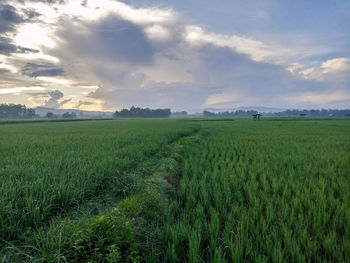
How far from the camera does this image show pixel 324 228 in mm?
2613

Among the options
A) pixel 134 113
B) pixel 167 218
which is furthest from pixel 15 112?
pixel 167 218

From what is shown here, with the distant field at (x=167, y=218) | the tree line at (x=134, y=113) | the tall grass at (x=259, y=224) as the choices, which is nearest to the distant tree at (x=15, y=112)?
the tree line at (x=134, y=113)

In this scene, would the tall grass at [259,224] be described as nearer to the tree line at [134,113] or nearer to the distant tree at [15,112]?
the tree line at [134,113]

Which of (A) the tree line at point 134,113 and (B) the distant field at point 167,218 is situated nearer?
(B) the distant field at point 167,218

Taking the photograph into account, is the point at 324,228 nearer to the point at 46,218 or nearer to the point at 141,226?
the point at 141,226

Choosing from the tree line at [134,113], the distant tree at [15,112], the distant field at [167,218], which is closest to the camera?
the distant field at [167,218]

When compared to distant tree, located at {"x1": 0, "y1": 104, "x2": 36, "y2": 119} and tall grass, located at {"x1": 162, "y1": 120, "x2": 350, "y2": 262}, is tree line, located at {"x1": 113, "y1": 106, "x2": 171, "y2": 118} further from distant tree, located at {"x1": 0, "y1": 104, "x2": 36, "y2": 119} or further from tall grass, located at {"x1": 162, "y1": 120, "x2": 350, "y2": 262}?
tall grass, located at {"x1": 162, "y1": 120, "x2": 350, "y2": 262}

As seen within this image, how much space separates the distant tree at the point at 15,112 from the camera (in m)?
136

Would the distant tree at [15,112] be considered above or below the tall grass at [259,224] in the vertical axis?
above

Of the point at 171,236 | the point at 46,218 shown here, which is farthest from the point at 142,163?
the point at 171,236

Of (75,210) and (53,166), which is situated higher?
(53,166)

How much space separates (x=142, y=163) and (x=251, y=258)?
4.96 metres

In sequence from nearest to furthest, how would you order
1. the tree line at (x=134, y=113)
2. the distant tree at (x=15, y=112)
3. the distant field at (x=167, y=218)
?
the distant field at (x=167, y=218) < the distant tree at (x=15, y=112) < the tree line at (x=134, y=113)

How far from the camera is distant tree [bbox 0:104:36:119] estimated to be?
13570 centimetres
